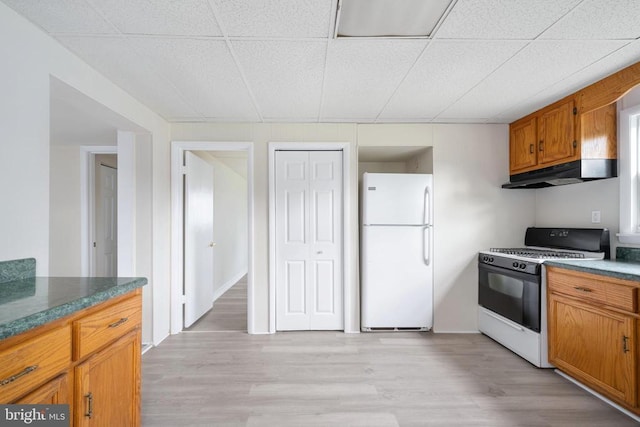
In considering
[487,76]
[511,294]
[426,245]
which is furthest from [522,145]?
[511,294]

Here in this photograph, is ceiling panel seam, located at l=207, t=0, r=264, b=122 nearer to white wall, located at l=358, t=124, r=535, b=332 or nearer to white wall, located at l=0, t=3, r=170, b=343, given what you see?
white wall, located at l=0, t=3, r=170, b=343

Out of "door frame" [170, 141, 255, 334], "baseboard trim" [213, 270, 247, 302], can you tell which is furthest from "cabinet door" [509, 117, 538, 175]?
"baseboard trim" [213, 270, 247, 302]

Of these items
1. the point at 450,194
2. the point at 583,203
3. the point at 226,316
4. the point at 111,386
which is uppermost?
the point at 450,194

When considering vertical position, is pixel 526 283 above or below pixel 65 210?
below

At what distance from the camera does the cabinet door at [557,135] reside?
2469mm

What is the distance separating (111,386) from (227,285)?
4.05 metres

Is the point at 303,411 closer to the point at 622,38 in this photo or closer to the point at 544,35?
the point at 544,35

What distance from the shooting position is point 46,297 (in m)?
1.14

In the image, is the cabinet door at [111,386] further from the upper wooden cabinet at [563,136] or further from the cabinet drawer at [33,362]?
the upper wooden cabinet at [563,136]

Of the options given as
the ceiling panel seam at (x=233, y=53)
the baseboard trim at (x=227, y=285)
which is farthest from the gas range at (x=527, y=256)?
the baseboard trim at (x=227, y=285)

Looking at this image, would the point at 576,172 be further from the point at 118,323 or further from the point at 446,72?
the point at 118,323

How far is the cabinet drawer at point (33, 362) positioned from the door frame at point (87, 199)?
358 centimetres

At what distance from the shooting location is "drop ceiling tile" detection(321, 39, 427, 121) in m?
1.79

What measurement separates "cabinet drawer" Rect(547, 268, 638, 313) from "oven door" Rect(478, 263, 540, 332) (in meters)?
0.15
